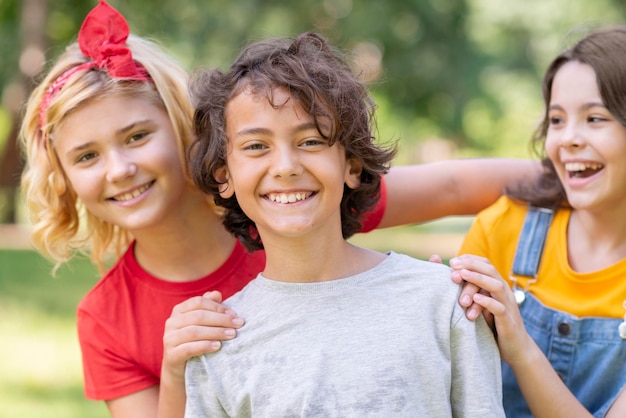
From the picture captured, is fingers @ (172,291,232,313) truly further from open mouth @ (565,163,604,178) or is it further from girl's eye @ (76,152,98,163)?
open mouth @ (565,163,604,178)

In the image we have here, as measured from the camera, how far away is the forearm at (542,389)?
2.35 m

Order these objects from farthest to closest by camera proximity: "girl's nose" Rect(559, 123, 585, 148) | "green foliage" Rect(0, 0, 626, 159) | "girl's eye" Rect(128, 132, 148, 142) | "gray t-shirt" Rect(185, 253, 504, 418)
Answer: "green foliage" Rect(0, 0, 626, 159)
"girl's eye" Rect(128, 132, 148, 142)
"girl's nose" Rect(559, 123, 585, 148)
"gray t-shirt" Rect(185, 253, 504, 418)

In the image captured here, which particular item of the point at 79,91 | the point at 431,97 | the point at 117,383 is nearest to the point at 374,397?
the point at 117,383

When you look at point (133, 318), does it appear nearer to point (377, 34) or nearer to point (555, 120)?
point (555, 120)

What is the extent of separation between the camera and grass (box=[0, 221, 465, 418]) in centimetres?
515

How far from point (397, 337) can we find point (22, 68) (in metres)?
10.9

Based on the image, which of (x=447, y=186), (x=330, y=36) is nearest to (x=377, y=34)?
(x=330, y=36)

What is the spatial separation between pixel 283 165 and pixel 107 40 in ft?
3.72

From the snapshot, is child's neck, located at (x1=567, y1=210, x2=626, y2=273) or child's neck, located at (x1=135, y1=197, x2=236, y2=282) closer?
child's neck, located at (x1=567, y1=210, x2=626, y2=273)

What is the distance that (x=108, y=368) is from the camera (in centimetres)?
295

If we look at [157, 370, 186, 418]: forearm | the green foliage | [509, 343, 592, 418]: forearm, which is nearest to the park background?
the green foliage

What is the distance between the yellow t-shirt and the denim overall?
4cm

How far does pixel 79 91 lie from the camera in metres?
2.88

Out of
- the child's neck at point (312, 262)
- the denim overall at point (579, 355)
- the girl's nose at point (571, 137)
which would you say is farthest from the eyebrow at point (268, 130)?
the denim overall at point (579, 355)
